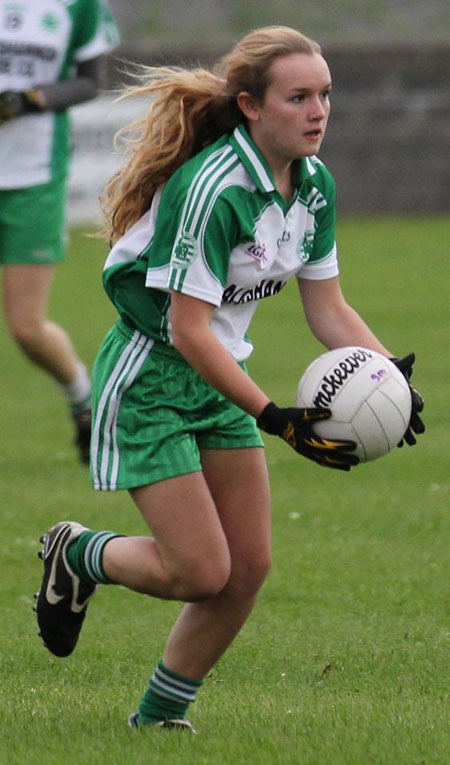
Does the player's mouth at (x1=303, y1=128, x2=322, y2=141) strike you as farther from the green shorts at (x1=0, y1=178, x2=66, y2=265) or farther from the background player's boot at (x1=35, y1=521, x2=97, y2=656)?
the green shorts at (x1=0, y1=178, x2=66, y2=265)

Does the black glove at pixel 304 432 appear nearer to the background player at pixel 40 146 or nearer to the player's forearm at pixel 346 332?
the player's forearm at pixel 346 332

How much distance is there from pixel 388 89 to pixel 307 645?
758 inches

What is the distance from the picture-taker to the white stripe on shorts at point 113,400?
4.14 m

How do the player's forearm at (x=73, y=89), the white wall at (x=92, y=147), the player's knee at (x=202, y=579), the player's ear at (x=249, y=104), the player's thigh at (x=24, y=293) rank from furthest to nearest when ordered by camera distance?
1. the white wall at (x=92, y=147)
2. the player's forearm at (x=73, y=89)
3. the player's thigh at (x=24, y=293)
4. the player's ear at (x=249, y=104)
5. the player's knee at (x=202, y=579)

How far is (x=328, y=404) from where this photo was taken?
4.00 metres

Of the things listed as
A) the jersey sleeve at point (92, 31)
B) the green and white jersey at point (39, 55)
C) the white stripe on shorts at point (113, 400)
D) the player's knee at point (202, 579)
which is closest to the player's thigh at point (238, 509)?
the player's knee at point (202, 579)

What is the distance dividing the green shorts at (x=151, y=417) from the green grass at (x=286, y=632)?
70 cm

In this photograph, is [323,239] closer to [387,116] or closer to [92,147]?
[92,147]

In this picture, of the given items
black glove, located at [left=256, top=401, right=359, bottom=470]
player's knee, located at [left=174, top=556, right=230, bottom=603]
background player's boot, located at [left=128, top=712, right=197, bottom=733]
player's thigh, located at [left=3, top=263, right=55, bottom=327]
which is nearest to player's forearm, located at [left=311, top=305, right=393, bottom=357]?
black glove, located at [left=256, top=401, right=359, bottom=470]

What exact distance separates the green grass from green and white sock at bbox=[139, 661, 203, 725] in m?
0.10

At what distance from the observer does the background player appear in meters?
8.01

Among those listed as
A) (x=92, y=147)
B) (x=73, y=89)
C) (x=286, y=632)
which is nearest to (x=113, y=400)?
(x=286, y=632)

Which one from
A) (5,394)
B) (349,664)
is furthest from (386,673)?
(5,394)

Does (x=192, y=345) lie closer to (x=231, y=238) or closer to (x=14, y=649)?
(x=231, y=238)
